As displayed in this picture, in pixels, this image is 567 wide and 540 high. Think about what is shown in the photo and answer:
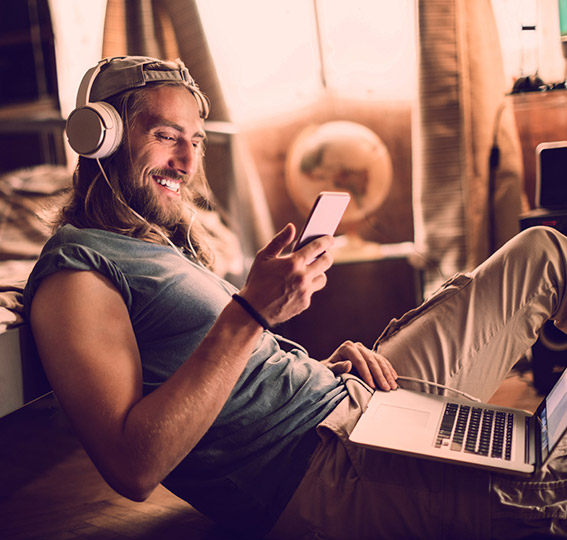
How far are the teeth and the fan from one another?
1.32 metres

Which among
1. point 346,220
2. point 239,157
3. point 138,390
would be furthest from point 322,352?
point 138,390

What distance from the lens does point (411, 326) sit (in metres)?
1.20

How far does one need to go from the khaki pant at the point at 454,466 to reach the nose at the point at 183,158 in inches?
19.8

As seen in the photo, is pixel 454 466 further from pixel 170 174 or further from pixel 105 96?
pixel 105 96

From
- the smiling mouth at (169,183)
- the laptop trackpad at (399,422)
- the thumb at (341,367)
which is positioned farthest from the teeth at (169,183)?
the laptop trackpad at (399,422)

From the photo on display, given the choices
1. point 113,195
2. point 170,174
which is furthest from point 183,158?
point 113,195

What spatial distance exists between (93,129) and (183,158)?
0.61 ft

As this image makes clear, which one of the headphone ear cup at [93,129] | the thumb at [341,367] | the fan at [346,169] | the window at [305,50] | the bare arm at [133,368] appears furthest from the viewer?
the window at [305,50]

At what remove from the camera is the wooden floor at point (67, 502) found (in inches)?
45.5

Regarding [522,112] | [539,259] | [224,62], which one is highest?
[224,62]

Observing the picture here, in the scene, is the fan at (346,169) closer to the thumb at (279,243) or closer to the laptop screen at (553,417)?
the laptop screen at (553,417)

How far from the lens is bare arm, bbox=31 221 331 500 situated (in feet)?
2.49

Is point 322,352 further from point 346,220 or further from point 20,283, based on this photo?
point 20,283

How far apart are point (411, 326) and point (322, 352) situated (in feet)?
4.23
